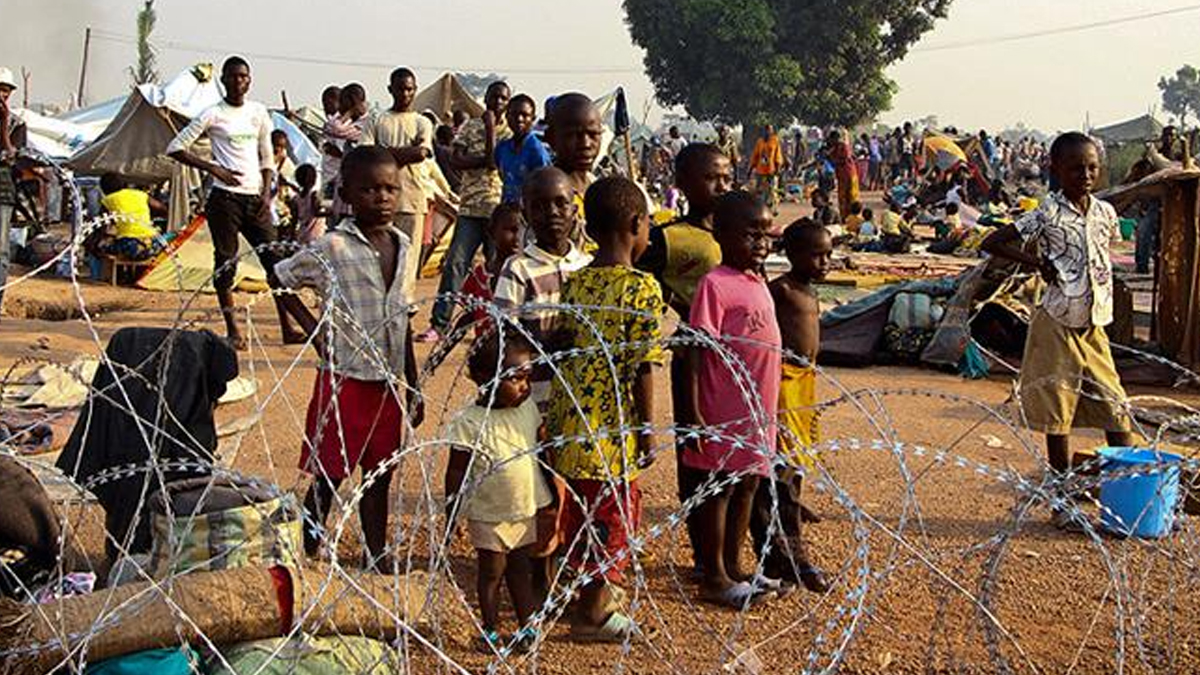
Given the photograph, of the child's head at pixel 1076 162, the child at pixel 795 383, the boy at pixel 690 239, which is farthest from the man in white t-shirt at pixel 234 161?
the child's head at pixel 1076 162

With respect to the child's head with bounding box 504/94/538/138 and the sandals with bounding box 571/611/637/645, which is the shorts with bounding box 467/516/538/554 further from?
the child's head with bounding box 504/94/538/138

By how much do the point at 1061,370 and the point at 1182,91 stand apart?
12224 centimetres

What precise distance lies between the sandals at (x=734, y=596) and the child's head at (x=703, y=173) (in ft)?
4.25

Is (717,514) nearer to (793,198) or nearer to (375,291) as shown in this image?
(375,291)

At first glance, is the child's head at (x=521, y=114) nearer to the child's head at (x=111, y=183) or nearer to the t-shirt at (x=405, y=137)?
the t-shirt at (x=405, y=137)

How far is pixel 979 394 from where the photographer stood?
8.30m

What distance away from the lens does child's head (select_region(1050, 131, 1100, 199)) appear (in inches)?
200

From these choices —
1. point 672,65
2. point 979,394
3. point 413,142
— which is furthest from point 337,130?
point 672,65

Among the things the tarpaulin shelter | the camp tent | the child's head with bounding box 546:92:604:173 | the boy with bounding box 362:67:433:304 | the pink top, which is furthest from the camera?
the camp tent

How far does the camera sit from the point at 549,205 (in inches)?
158

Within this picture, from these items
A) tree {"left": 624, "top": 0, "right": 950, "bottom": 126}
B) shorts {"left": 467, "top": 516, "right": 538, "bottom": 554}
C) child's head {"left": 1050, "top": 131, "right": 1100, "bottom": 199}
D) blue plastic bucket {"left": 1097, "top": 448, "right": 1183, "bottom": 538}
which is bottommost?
blue plastic bucket {"left": 1097, "top": 448, "right": 1183, "bottom": 538}

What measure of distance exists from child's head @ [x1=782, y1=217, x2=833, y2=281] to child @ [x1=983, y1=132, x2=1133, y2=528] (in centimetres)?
114

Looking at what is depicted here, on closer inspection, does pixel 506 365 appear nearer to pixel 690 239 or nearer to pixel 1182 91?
pixel 690 239

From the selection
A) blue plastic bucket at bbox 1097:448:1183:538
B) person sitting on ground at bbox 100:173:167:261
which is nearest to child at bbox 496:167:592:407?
blue plastic bucket at bbox 1097:448:1183:538
